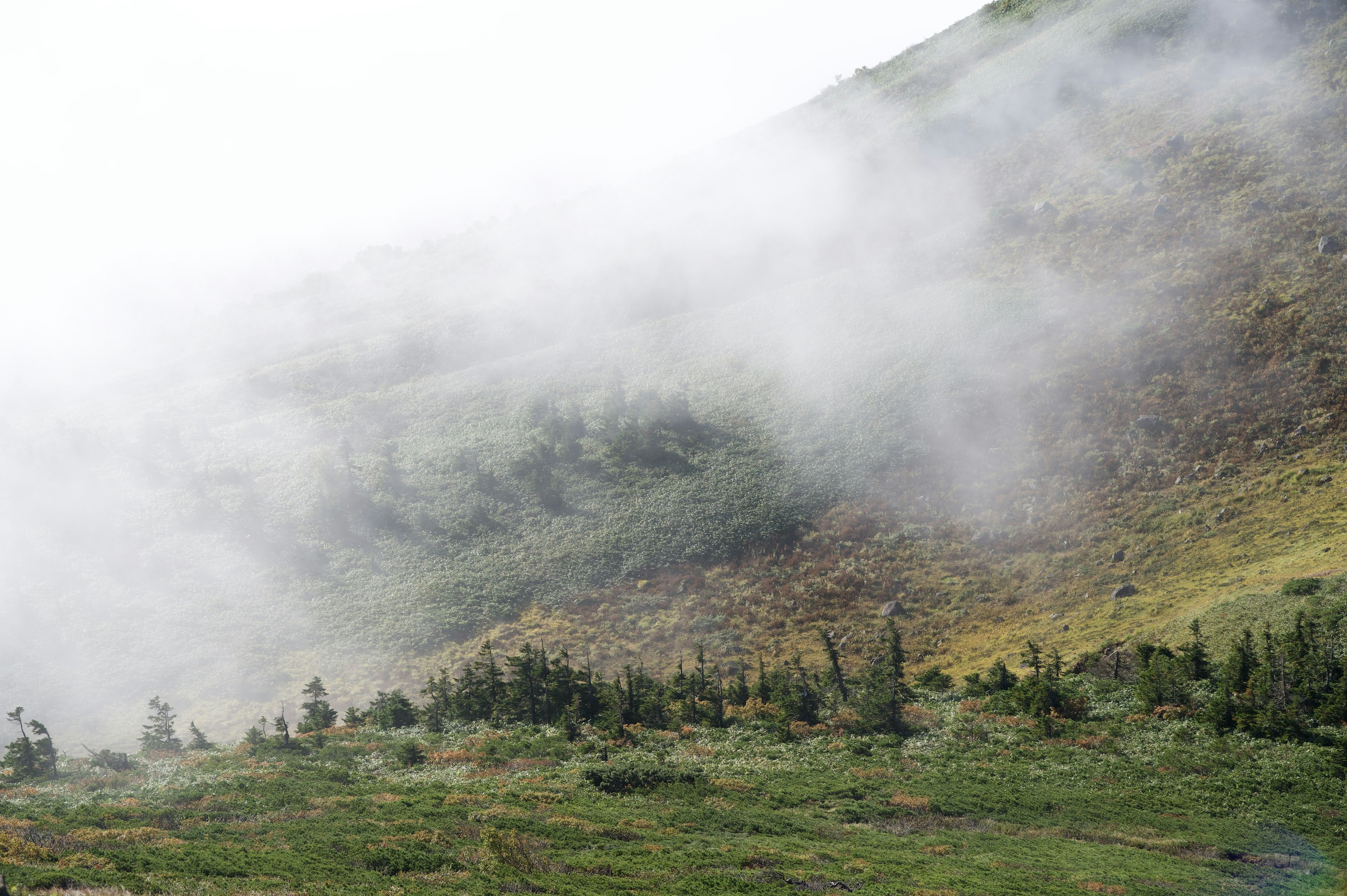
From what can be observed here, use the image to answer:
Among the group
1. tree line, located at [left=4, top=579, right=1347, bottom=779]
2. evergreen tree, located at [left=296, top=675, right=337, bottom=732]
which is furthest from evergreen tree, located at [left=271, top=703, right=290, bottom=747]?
evergreen tree, located at [left=296, top=675, right=337, bottom=732]

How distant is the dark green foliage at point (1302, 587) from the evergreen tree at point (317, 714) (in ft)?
182

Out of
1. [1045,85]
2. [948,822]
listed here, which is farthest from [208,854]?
[1045,85]

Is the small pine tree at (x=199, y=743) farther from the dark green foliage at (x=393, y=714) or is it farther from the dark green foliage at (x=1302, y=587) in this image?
the dark green foliage at (x=1302, y=587)

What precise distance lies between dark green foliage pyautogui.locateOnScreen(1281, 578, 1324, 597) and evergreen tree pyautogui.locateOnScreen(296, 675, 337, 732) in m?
55.6

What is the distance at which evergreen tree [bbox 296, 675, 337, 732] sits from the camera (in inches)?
1625

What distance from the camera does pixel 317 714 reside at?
4203 centimetres

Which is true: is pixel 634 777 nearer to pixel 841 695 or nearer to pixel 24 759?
pixel 841 695

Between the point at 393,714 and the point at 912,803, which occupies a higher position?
the point at 393,714

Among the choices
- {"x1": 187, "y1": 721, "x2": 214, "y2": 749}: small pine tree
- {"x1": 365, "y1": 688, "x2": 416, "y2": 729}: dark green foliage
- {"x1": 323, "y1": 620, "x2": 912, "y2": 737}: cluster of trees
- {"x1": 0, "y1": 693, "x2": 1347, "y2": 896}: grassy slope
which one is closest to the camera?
{"x1": 0, "y1": 693, "x2": 1347, "y2": 896}: grassy slope

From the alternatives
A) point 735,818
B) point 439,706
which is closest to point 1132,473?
point 735,818

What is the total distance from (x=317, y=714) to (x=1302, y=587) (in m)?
57.4

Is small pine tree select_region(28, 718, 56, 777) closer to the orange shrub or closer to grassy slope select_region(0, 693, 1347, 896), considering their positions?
grassy slope select_region(0, 693, 1347, 896)

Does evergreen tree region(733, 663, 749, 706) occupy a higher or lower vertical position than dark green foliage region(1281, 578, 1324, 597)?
lower

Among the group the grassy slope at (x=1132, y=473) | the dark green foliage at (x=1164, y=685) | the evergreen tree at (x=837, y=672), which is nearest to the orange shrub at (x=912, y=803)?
the evergreen tree at (x=837, y=672)
